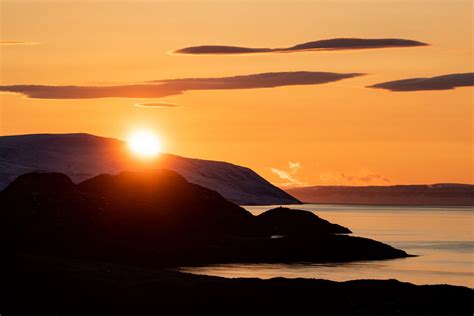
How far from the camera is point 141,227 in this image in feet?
386

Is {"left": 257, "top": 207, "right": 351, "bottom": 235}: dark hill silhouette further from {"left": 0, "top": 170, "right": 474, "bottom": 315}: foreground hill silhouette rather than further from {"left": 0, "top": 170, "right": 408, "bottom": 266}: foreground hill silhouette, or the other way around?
{"left": 0, "top": 170, "right": 408, "bottom": 266}: foreground hill silhouette

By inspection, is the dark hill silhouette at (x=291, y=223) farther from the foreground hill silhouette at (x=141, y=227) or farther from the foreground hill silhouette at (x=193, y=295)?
the foreground hill silhouette at (x=193, y=295)

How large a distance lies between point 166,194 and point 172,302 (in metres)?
Answer: 75.5

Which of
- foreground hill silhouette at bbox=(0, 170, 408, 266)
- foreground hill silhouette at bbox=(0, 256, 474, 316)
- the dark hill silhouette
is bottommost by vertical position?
foreground hill silhouette at bbox=(0, 256, 474, 316)

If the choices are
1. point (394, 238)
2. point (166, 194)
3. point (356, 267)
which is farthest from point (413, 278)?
point (394, 238)

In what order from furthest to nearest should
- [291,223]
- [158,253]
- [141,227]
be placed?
[291,223] → [141,227] → [158,253]

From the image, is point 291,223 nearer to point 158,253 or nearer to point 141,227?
point 141,227

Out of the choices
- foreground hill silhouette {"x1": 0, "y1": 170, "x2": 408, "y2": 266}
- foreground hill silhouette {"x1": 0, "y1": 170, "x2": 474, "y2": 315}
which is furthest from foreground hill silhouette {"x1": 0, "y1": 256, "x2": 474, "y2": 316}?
foreground hill silhouette {"x1": 0, "y1": 170, "x2": 408, "y2": 266}

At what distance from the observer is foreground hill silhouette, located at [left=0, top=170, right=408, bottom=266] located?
103 m

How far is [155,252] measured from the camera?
352ft

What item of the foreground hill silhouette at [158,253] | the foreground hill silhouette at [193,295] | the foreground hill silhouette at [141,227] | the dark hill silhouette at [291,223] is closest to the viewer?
the foreground hill silhouette at [193,295]

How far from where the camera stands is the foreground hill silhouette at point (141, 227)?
103 meters

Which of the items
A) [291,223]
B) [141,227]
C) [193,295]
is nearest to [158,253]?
[141,227]

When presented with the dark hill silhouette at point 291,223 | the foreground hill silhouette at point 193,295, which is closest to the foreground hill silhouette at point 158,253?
the foreground hill silhouette at point 193,295
